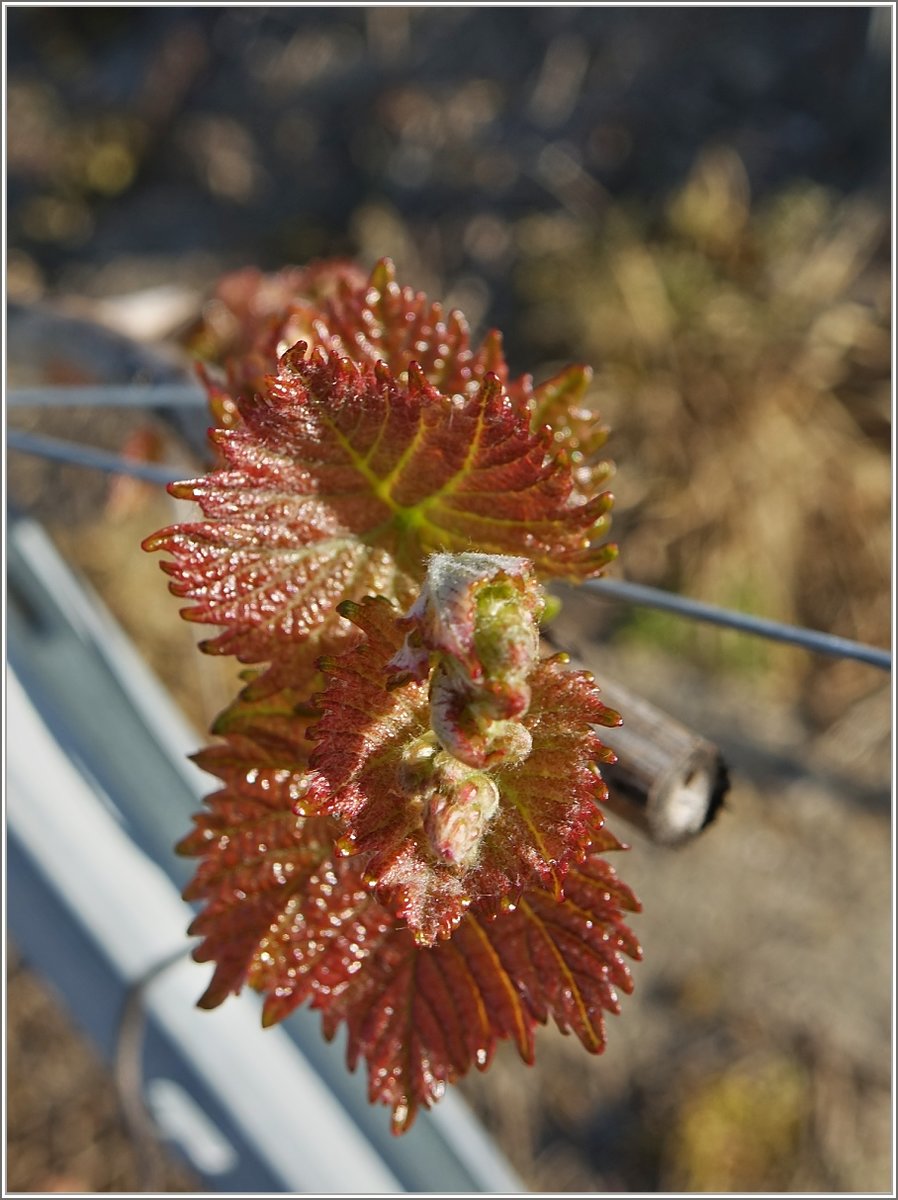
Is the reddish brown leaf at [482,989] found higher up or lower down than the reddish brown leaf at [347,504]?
lower down

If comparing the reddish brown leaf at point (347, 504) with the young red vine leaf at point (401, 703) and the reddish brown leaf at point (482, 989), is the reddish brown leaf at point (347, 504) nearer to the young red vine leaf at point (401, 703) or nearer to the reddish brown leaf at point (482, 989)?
the young red vine leaf at point (401, 703)

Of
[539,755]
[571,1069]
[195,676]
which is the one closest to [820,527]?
[571,1069]

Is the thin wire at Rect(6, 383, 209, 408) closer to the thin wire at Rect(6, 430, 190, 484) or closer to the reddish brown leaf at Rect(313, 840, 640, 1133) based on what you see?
the thin wire at Rect(6, 430, 190, 484)

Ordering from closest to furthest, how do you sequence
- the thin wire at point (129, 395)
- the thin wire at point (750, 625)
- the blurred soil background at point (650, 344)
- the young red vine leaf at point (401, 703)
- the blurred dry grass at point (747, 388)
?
the young red vine leaf at point (401, 703)
the thin wire at point (750, 625)
the thin wire at point (129, 395)
the blurred soil background at point (650, 344)
the blurred dry grass at point (747, 388)

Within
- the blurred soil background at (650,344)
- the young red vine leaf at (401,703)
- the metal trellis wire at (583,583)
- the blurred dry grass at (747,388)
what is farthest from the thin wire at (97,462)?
the blurred dry grass at (747,388)

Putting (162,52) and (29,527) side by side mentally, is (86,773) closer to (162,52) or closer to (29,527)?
(29,527)

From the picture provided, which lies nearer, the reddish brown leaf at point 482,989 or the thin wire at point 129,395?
the reddish brown leaf at point 482,989
